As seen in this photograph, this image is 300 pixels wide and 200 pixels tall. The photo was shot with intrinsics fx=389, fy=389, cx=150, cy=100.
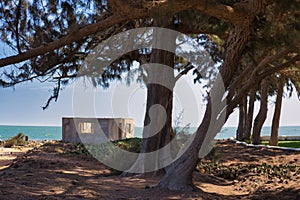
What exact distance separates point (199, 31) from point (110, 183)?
3.09 m

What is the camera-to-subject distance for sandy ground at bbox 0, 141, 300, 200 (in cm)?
472

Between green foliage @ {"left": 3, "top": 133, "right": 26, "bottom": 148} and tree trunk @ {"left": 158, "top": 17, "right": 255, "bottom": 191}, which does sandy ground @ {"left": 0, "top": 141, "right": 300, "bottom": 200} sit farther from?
green foliage @ {"left": 3, "top": 133, "right": 26, "bottom": 148}

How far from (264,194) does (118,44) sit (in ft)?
12.5

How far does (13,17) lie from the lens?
19.7 ft

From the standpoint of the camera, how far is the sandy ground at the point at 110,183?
472cm

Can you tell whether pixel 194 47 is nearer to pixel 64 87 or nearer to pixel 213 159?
pixel 213 159

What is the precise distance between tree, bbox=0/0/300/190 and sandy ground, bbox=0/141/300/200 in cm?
51

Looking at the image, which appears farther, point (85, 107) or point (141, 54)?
point (85, 107)

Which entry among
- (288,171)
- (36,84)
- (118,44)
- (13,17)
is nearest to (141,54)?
(118,44)

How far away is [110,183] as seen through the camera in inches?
228

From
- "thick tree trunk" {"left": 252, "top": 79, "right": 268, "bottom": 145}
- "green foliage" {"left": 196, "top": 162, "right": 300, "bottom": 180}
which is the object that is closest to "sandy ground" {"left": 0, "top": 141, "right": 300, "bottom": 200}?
"green foliage" {"left": 196, "top": 162, "right": 300, "bottom": 180}

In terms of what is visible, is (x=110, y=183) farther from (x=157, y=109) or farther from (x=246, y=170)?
(x=246, y=170)

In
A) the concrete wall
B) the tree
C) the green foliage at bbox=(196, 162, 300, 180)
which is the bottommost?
the green foliage at bbox=(196, 162, 300, 180)

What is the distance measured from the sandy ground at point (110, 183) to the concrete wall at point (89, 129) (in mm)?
4924
